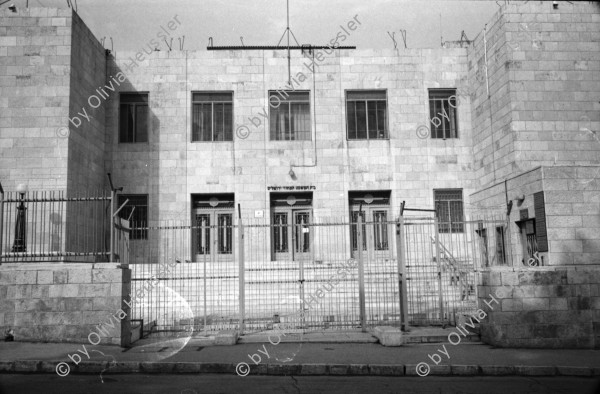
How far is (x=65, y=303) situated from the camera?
11148 mm

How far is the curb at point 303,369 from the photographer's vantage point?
9.17m

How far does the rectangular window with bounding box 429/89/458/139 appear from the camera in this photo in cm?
2298

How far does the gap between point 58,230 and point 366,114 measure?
13.0 meters

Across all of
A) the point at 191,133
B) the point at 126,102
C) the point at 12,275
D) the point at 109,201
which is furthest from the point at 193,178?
the point at 12,275

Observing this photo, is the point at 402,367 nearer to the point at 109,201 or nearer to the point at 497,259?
the point at 109,201

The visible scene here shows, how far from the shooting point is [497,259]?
17453 mm

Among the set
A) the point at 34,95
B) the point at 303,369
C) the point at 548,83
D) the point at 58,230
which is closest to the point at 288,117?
the point at 34,95

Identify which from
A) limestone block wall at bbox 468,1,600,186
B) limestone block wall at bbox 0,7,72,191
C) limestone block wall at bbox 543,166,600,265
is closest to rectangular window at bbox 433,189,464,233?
limestone block wall at bbox 468,1,600,186

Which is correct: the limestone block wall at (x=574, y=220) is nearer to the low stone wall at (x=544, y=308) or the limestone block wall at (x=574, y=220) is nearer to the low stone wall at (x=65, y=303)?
the low stone wall at (x=544, y=308)

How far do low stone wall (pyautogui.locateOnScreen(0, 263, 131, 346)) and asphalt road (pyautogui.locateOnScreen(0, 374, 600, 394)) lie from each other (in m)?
2.15

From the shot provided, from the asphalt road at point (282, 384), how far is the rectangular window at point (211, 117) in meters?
14.7

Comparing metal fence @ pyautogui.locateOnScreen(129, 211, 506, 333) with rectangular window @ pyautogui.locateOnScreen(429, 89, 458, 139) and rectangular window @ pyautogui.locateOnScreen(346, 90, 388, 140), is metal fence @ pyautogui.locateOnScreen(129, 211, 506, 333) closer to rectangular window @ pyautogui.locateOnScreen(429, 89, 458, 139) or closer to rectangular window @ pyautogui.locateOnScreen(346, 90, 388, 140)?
rectangular window @ pyautogui.locateOnScreen(429, 89, 458, 139)

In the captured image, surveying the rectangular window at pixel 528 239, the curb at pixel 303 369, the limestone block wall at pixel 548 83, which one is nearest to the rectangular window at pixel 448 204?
the limestone block wall at pixel 548 83

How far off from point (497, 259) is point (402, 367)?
31.0ft
